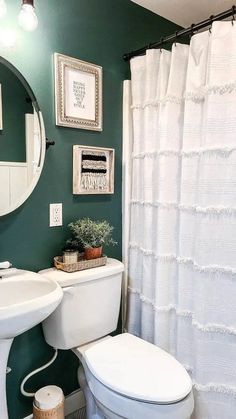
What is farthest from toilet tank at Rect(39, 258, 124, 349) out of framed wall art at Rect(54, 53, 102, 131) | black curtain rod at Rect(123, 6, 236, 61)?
black curtain rod at Rect(123, 6, 236, 61)

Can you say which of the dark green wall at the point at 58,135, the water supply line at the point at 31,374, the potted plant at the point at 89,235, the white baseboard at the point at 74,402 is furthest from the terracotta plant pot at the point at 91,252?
the white baseboard at the point at 74,402

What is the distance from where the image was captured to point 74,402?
1.74 meters

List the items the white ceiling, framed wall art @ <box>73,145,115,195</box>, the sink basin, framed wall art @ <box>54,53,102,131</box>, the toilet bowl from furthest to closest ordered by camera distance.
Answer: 1. the white ceiling
2. framed wall art @ <box>73,145,115,195</box>
3. framed wall art @ <box>54,53,102,131</box>
4. the toilet bowl
5. the sink basin

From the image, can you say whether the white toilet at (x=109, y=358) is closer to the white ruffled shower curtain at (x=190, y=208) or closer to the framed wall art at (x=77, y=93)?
the white ruffled shower curtain at (x=190, y=208)

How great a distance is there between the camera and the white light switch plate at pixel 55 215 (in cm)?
159

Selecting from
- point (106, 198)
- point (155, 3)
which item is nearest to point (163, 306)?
point (106, 198)

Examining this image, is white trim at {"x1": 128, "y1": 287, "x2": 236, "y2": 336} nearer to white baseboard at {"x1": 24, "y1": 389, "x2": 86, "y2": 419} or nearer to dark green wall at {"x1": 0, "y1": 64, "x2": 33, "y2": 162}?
white baseboard at {"x1": 24, "y1": 389, "x2": 86, "y2": 419}

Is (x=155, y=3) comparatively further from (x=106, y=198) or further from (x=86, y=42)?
(x=106, y=198)

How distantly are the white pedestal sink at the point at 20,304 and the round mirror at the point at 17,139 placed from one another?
32 centimetres

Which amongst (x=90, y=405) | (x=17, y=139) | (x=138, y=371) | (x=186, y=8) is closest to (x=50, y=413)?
(x=90, y=405)

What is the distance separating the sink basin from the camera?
104 cm

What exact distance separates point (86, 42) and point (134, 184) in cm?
82

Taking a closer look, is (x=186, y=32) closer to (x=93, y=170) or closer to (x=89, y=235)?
(x=93, y=170)

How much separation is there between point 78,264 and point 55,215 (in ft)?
0.93
